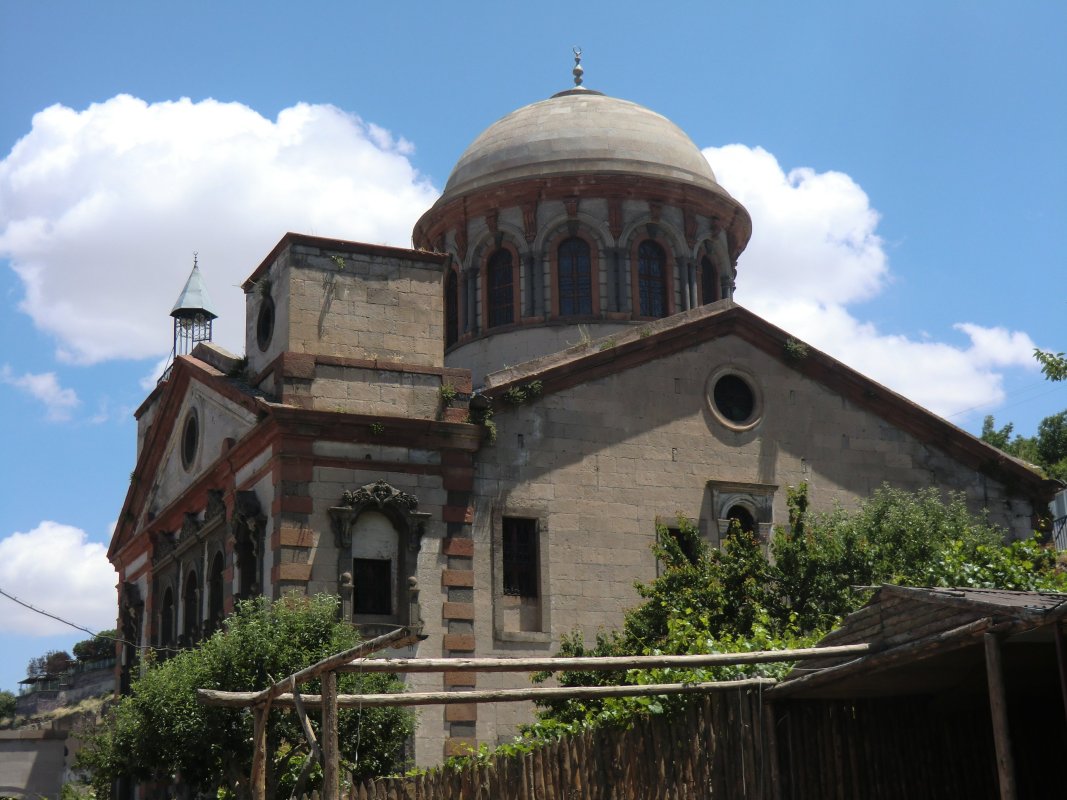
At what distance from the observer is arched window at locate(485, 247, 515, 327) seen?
33.3 metres

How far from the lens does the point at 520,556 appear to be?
83.6 ft

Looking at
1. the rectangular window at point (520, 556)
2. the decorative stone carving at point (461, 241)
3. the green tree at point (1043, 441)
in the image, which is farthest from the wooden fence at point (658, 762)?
the green tree at point (1043, 441)

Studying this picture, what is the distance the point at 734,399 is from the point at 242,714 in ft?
40.3

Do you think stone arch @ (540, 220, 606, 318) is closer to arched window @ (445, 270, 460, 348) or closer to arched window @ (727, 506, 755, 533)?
arched window @ (445, 270, 460, 348)

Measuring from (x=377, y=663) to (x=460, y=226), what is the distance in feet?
75.1

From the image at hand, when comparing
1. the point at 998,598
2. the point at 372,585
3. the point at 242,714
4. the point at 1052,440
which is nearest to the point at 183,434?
the point at 372,585

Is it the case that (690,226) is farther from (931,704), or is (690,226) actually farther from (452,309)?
(931,704)

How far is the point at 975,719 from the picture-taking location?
15.1m

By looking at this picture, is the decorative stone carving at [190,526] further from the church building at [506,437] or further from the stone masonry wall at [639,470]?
the stone masonry wall at [639,470]

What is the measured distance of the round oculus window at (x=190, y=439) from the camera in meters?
30.0

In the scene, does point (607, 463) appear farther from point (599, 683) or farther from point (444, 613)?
point (599, 683)

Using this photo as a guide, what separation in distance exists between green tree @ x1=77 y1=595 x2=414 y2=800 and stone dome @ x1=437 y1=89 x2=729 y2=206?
1500 centimetres

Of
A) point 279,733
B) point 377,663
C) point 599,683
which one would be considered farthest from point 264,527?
point 377,663

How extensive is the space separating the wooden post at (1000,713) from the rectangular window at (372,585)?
46.3ft
